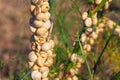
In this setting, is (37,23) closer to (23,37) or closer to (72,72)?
(72,72)

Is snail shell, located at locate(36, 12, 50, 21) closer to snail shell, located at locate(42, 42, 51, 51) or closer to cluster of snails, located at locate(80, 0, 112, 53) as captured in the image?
snail shell, located at locate(42, 42, 51, 51)

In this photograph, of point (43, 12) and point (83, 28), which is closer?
point (43, 12)

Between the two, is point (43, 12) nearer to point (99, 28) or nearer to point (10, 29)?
point (99, 28)

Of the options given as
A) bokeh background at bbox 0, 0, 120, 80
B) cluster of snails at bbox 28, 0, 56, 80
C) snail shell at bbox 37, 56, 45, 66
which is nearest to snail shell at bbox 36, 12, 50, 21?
cluster of snails at bbox 28, 0, 56, 80

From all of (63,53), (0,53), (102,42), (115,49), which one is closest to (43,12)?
(63,53)

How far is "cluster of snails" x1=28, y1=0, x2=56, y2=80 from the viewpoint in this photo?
1352 millimetres

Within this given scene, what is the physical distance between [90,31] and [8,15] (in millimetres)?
3699

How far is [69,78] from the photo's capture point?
1.80 metres

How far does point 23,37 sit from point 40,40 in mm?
3165

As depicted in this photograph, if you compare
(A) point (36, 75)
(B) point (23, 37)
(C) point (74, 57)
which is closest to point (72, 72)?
(C) point (74, 57)

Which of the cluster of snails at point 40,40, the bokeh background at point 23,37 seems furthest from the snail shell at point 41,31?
the bokeh background at point 23,37

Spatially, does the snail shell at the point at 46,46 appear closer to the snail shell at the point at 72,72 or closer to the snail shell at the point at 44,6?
the snail shell at the point at 44,6

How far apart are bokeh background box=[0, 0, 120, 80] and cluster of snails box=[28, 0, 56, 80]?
0.86 ft

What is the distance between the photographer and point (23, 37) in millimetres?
4547
